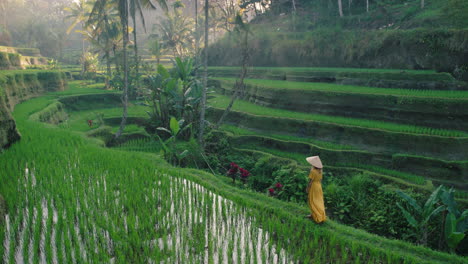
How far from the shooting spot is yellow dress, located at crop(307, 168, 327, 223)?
3.85m

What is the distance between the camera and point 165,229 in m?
3.78

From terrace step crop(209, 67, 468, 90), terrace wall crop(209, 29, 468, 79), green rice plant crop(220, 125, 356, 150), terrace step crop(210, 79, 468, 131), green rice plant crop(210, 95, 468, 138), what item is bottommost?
green rice plant crop(220, 125, 356, 150)

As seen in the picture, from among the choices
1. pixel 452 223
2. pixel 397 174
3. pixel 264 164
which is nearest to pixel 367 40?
pixel 397 174

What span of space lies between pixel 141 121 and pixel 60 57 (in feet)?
89.1

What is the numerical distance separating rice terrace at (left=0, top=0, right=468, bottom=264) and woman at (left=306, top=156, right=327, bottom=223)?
0.02 meters

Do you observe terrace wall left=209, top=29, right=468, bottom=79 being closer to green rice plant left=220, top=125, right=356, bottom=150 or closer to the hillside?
the hillside

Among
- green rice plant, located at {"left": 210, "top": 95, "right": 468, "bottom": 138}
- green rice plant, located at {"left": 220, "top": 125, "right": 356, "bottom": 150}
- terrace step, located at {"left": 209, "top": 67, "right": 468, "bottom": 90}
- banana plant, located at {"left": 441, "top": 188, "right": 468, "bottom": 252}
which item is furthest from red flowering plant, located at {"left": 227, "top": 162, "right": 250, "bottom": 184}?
terrace step, located at {"left": 209, "top": 67, "right": 468, "bottom": 90}

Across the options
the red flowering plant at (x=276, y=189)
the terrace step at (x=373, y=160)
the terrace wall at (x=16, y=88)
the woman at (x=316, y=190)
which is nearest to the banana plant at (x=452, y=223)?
the woman at (x=316, y=190)

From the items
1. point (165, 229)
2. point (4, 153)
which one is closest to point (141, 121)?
point (4, 153)

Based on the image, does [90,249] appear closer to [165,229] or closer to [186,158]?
[165,229]

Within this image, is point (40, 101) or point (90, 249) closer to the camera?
point (90, 249)

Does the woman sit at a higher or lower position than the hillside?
lower

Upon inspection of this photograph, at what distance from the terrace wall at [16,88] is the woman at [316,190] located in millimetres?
5610

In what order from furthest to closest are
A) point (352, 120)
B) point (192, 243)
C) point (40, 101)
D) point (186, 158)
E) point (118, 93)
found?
point (118, 93), point (40, 101), point (352, 120), point (186, 158), point (192, 243)
